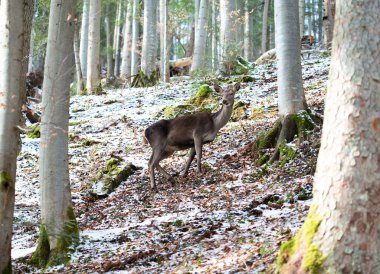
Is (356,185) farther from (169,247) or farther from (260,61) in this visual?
(260,61)

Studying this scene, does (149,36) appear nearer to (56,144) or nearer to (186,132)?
(186,132)

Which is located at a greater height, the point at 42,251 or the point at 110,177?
the point at 110,177

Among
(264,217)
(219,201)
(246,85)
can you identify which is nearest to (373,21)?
(264,217)

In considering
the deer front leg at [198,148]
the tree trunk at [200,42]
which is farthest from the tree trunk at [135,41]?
the deer front leg at [198,148]

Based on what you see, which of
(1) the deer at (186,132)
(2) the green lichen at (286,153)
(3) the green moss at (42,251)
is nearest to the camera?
(3) the green moss at (42,251)

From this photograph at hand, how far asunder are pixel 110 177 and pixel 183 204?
9.37 feet

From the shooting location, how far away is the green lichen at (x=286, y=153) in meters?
9.66

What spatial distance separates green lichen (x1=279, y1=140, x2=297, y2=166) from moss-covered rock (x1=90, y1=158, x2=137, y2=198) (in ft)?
11.6

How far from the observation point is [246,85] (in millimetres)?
17578

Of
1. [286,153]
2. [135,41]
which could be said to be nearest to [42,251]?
[286,153]

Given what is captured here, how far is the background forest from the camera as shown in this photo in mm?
4215

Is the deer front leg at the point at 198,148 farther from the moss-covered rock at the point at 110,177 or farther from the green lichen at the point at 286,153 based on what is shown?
the green lichen at the point at 286,153

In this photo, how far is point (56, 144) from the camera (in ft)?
24.0

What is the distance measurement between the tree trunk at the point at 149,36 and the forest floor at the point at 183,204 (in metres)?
6.28
